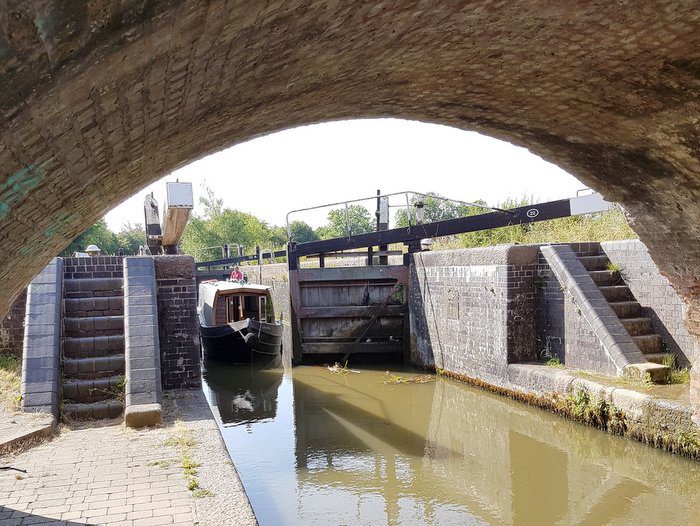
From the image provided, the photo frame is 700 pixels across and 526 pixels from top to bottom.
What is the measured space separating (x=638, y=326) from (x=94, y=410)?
6968 mm

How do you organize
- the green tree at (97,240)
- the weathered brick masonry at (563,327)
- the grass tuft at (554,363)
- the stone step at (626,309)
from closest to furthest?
the weathered brick masonry at (563,327) → the stone step at (626,309) → the grass tuft at (554,363) → the green tree at (97,240)

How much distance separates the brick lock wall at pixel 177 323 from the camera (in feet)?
28.1

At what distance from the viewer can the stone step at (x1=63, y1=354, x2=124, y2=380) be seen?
25.1ft

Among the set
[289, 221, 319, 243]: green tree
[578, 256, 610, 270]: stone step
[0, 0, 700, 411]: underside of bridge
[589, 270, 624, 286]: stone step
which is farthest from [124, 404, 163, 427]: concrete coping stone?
[289, 221, 319, 243]: green tree

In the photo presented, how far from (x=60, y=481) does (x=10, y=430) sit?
1473mm

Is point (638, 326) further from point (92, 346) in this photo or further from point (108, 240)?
point (108, 240)

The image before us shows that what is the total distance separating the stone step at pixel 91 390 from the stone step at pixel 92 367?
203mm

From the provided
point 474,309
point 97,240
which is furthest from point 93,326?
point 97,240

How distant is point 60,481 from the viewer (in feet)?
16.4

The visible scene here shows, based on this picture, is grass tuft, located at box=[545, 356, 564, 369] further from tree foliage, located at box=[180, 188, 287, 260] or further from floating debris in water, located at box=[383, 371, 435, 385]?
tree foliage, located at box=[180, 188, 287, 260]

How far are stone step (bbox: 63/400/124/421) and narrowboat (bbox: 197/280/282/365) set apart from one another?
21.4 ft

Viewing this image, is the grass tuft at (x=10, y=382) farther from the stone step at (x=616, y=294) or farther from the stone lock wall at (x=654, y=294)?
the stone lock wall at (x=654, y=294)

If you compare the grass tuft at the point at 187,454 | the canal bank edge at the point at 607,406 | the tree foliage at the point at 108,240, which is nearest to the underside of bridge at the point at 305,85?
the grass tuft at the point at 187,454

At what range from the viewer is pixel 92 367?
25.3 ft
